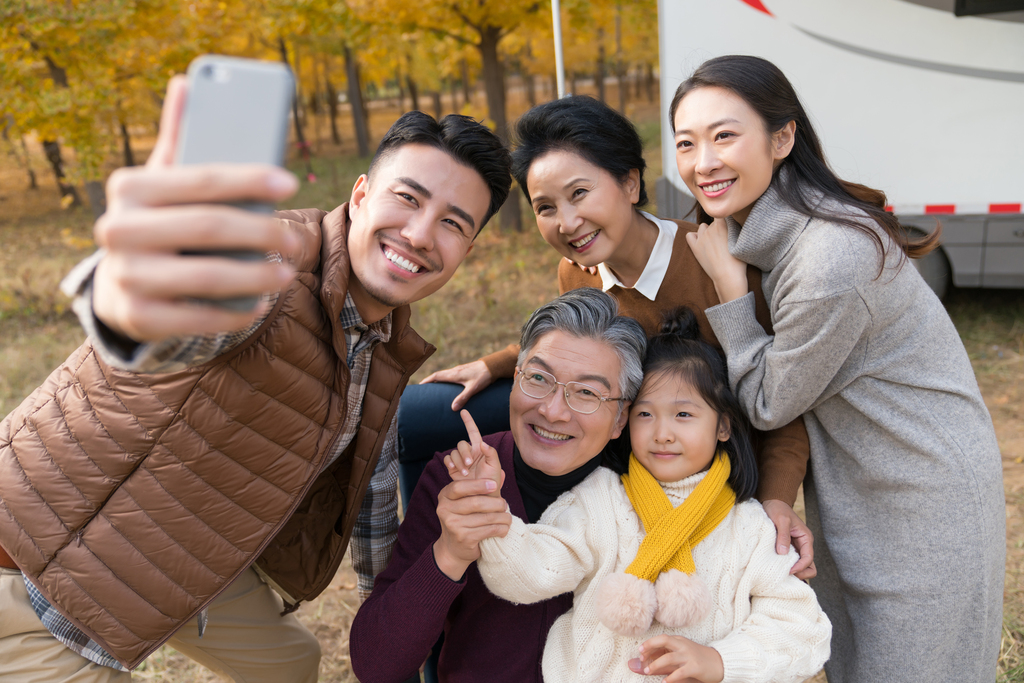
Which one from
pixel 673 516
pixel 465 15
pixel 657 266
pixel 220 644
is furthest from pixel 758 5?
pixel 220 644

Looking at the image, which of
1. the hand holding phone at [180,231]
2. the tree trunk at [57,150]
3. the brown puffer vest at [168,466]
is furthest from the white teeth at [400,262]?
the tree trunk at [57,150]

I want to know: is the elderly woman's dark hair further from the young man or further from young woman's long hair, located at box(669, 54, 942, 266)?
young woman's long hair, located at box(669, 54, 942, 266)

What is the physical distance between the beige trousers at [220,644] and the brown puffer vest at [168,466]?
0.46 feet

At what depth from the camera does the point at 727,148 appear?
1865mm

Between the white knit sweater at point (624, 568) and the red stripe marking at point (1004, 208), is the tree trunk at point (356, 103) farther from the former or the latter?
the white knit sweater at point (624, 568)

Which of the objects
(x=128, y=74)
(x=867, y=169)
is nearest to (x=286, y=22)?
(x=128, y=74)

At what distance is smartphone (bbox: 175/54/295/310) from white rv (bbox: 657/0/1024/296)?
16.2 ft

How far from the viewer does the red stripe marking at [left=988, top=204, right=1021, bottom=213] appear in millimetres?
5219

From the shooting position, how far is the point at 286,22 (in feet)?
27.4

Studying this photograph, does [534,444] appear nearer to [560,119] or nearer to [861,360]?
[861,360]

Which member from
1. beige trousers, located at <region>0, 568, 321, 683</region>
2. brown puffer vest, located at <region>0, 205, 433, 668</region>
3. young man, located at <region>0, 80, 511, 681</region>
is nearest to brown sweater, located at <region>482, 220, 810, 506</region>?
young man, located at <region>0, 80, 511, 681</region>

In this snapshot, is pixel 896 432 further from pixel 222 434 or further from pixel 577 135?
pixel 222 434

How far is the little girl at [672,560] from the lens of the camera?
166cm

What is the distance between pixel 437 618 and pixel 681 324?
1.10m
